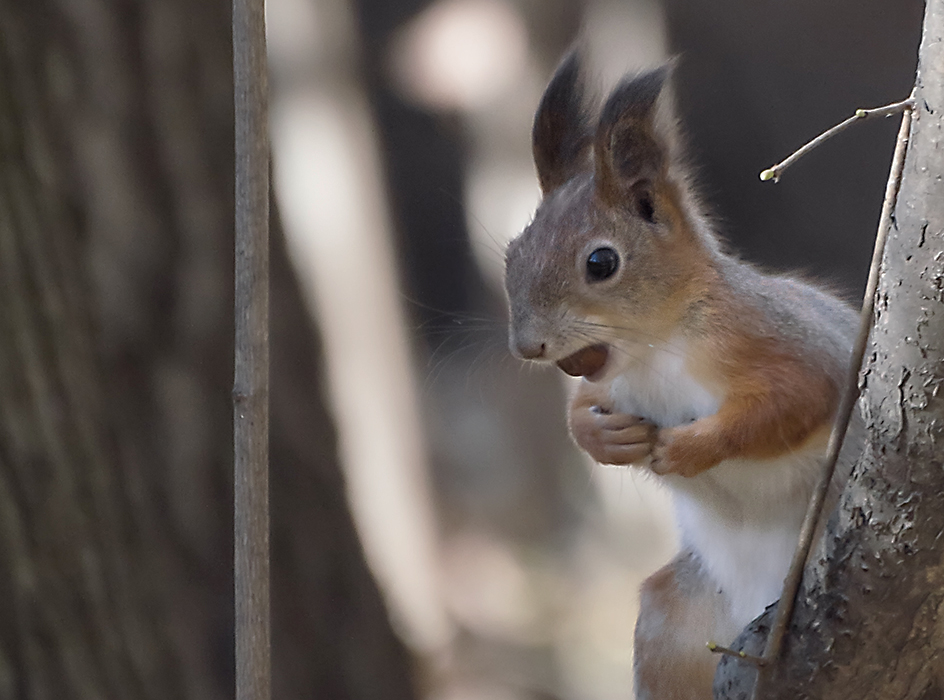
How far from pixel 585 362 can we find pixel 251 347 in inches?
13.8

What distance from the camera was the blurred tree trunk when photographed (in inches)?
55.4

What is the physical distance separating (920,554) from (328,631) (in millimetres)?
1377

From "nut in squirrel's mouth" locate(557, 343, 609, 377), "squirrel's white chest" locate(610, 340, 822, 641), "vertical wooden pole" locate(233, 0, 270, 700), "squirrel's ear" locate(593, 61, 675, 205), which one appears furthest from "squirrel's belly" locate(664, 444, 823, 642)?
"vertical wooden pole" locate(233, 0, 270, 700)

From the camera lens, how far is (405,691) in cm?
199

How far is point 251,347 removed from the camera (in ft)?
2.28

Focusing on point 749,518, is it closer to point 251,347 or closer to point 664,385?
point 664,385

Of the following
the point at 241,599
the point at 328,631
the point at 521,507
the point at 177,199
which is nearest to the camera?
the point at 241,599

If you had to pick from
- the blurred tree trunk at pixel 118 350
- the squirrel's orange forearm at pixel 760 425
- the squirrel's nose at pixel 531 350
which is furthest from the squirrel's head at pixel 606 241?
the blurred tree trunk at pixel 118 350

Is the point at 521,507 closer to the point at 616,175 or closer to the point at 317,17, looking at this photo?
the point at 317,17

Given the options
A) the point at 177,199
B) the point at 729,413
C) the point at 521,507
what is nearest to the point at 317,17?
the point at 177,199

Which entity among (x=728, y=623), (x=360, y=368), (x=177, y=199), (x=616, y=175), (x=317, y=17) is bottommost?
(x=728, y=623)

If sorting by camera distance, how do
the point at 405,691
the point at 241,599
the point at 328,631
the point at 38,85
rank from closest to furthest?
the point at 241,599 → the point at 38,85 → the point at 328,631 → the point at 405,691

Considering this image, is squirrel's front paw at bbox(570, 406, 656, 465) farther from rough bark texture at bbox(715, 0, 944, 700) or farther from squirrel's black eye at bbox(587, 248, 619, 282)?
rough bark texture at bbox(715, 0, 944, 700)

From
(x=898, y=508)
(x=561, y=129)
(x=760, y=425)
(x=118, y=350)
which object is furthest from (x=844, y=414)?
(x=118, y=350)
